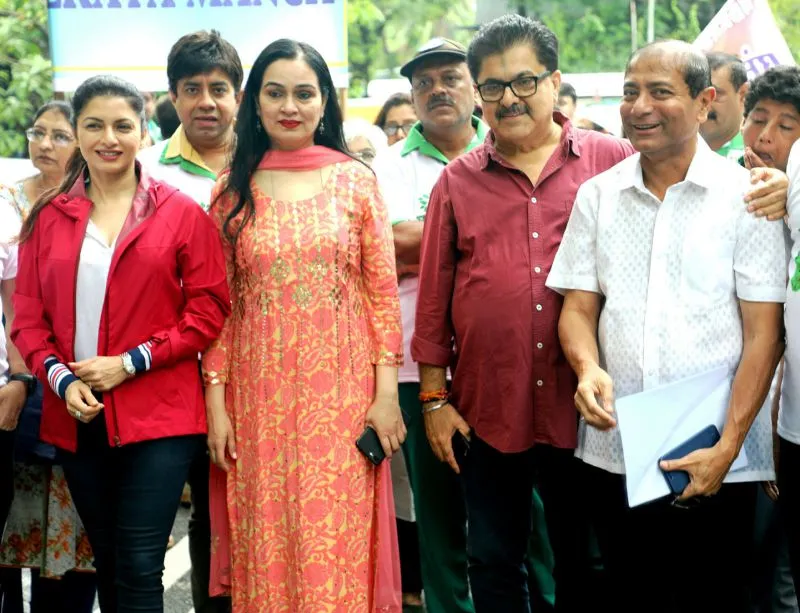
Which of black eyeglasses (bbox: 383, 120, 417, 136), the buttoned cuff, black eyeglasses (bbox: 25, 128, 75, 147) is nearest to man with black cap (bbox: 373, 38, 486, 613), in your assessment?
the buttoned cuff

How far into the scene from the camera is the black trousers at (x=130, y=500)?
4000 mm

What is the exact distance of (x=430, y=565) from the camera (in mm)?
4781

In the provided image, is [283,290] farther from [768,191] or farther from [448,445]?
[768,191]

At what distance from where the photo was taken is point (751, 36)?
7.46 m

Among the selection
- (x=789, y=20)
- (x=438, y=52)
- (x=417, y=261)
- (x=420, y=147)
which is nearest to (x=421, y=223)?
(x=417, y=261)

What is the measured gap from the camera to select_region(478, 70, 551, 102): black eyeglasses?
409 centimetres

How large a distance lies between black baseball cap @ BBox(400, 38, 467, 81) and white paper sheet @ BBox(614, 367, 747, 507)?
2.13 meters

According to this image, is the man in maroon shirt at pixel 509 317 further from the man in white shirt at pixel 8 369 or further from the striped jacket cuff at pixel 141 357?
the man in white shirt at pixel 8 369

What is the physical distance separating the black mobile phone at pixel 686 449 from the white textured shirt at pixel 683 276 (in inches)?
5.9

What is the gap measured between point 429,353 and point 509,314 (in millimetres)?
384

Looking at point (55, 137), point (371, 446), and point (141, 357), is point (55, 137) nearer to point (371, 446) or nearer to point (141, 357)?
point (141, 357)

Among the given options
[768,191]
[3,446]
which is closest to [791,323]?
[768,191]

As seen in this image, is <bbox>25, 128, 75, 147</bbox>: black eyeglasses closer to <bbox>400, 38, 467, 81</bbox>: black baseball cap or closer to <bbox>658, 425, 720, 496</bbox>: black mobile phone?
<bbox>400, 38, 467, 81</bbox>: black baseball cap

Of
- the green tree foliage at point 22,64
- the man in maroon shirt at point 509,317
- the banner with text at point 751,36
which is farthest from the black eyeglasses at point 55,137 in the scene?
the green tree foliage at point 22,64
